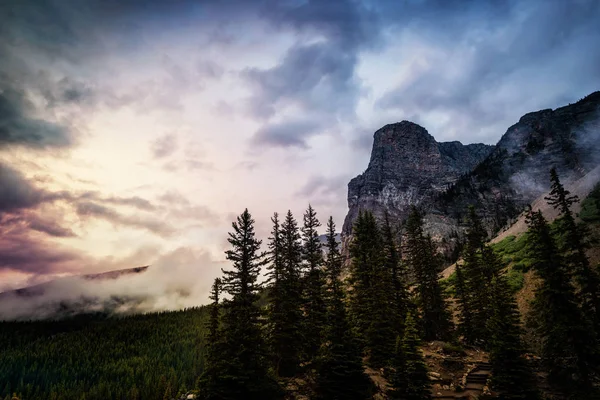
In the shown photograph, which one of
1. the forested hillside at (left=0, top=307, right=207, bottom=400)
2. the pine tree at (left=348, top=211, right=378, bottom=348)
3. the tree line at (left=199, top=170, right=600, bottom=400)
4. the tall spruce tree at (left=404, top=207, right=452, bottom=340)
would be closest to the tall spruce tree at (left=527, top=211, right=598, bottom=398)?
the tree line at (left=199, top=170, right=600, bottom=400)

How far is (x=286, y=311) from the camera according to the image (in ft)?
96.9

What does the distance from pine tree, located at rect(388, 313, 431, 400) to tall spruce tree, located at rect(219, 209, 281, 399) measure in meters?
8.61

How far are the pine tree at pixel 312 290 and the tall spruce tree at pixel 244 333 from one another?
6778mm

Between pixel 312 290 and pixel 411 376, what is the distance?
12.9 m

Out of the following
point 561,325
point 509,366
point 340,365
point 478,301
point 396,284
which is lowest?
point 509,366

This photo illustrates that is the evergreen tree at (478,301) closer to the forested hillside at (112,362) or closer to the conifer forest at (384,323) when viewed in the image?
the conifer forest at (384,323)

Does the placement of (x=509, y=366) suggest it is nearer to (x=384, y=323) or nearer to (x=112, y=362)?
(x=384, y=323)

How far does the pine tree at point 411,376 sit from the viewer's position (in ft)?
70.6

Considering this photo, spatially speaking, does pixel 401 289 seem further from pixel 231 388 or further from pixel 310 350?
pixel 231 388

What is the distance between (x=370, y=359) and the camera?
104 ft

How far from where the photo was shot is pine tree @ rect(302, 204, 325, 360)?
31.0 m

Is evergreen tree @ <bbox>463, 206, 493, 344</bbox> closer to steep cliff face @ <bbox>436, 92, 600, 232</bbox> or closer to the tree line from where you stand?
the tree line

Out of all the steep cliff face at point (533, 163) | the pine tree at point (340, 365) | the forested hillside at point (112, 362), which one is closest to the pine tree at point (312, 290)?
the pine tree at point (340, 365)

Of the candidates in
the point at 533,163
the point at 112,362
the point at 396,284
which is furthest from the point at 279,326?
the point at 533,163
